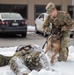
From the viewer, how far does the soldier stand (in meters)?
7.89

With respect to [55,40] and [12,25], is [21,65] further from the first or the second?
[12,25]

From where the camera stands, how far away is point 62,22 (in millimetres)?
7957

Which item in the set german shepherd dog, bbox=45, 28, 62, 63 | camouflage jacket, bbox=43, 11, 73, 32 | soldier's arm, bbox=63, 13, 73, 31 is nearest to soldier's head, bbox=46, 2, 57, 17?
camouflage jacket, bbox=43, 11, 73, 32

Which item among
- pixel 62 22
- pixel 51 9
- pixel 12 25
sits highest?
pixel 51 9

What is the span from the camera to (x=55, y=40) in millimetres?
8094

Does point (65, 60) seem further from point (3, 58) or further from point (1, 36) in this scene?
point (1, 36)

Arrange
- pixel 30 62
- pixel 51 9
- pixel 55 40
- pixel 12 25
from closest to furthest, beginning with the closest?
pixel 30 62, pixel 51 9, pixel 55 40, pixel 12 25

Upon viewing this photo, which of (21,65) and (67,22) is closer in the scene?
(21,65)

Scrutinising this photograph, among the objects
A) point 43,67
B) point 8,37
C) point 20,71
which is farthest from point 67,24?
point 8,37

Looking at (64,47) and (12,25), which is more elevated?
(64,47)

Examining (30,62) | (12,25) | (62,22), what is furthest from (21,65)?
(12,25)

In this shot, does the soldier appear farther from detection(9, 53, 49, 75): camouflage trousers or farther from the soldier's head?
detection(9, 53, 49, 75): camouflage trousers

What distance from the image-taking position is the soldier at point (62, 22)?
7895mm

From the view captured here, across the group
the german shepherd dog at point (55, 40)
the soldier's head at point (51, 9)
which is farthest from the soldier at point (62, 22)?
the german shepherd dog at point (55, 40)
